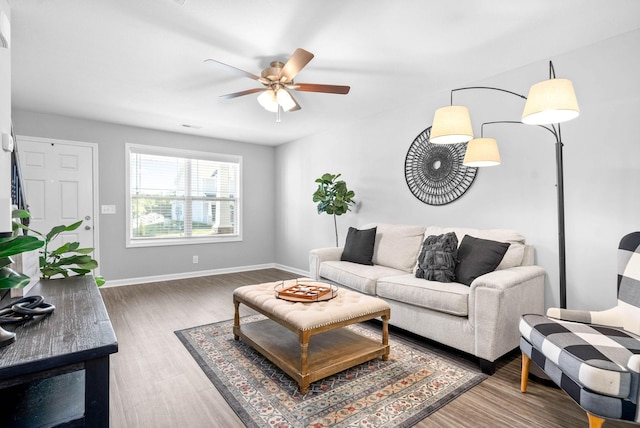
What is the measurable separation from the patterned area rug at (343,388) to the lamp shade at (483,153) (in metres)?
1.59

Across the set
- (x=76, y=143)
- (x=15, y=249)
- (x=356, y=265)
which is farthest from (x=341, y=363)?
(x=76, y=143)

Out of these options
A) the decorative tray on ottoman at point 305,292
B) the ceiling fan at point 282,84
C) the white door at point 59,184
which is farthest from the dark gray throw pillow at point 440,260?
the white door at point 59,184

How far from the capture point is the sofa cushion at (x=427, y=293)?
233 cm

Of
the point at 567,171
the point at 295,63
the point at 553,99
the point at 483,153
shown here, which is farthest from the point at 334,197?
the point at 553,99

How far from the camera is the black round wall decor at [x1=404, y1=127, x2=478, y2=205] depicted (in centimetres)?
327

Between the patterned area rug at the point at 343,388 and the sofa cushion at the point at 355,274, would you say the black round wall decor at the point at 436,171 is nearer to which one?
the sofa cushion at the point at 355,274

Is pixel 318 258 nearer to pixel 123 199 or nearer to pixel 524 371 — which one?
pixel 524 371

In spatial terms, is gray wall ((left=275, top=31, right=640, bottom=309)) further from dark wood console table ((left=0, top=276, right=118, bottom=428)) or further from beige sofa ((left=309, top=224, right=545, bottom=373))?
dark wood console table ((left=0, top=276, right=118, bottom=428))

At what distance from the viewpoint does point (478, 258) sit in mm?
2588

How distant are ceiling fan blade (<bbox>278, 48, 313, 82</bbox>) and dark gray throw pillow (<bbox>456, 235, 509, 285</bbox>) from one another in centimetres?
198

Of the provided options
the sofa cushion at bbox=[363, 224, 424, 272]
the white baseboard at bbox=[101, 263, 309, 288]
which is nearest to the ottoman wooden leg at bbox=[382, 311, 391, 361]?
the sofa cushion at bbox=[363, 224, 424, 272]

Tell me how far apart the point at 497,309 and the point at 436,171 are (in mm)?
1748

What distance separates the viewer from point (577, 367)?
1441 millimetres

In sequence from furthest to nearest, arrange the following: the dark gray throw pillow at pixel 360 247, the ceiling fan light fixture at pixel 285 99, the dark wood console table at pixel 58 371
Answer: the dark gray throw pillow at pixel 360 247 < the ceiling fan light fixture at pixel 285 99 < the dark wood console table at pixel 58 371
